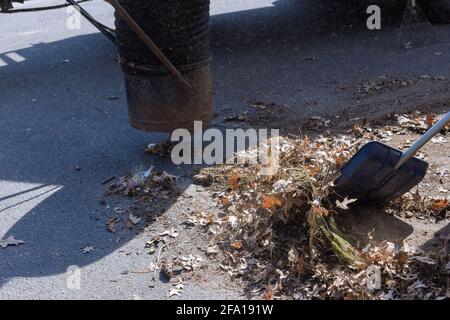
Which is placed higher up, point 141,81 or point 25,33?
point 141,81

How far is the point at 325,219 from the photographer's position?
4172 millimetres

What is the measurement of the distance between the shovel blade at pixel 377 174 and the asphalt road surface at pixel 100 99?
1070 mm

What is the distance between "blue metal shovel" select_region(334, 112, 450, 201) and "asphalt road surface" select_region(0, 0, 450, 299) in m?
1.07

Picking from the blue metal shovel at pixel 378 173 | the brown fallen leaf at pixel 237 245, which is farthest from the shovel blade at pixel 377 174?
the brown fallen leaf at pixel 237 245

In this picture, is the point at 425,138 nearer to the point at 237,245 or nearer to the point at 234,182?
the point at 237,245

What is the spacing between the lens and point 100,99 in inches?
287

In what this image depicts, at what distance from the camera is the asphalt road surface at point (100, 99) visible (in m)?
4.27

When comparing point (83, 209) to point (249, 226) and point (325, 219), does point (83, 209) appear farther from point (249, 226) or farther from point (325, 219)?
point (325, 219)

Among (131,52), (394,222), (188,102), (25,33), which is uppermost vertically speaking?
(131,52)

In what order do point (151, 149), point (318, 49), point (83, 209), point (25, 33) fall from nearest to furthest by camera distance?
point (83, 209), point (151, 149), point (318, 49), point (25, 33)

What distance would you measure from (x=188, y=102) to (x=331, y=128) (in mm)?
1477

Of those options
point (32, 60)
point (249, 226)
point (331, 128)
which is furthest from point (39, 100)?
point (249, 226)

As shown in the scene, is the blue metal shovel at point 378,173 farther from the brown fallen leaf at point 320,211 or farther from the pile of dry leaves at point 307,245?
the brown fallen leaf at point 320,211

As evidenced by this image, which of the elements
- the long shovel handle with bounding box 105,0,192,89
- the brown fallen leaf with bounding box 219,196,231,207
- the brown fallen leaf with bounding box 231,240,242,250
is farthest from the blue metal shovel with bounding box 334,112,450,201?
the long shovel handle with bounding box 105,0,192,89
